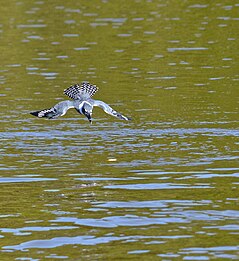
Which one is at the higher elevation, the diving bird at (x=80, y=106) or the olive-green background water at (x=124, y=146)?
the diving bird at (x=80, y=106)

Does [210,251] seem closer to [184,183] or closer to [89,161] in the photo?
[184,183]

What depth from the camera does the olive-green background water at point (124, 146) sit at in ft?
33.5

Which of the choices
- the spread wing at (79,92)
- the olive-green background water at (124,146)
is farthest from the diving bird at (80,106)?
the olive-green background water at (124,146)

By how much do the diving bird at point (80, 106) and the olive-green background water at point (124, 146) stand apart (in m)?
0.55

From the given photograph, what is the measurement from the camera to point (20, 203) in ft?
38.5

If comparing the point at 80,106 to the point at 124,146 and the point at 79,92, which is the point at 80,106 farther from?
the point at 124,146

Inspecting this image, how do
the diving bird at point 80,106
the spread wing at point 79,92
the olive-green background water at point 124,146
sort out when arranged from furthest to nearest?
the spread wing at point 79,92 < the diving bird at point 80,106 < the olive-green background water at point 124,146

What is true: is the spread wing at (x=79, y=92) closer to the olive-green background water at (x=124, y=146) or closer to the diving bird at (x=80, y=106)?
the diving bird at (x=80, y=106)

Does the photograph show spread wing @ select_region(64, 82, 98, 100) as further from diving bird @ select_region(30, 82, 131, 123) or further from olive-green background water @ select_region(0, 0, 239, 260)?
olive-green background water @ select_region(0, 0, 239, 260)

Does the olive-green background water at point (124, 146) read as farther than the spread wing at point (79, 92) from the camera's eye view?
No

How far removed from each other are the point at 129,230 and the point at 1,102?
9047mm

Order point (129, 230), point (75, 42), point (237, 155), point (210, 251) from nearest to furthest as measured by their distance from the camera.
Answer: point (210, 251)
point (129, 230)
point (237, 155)
point (75, 42)

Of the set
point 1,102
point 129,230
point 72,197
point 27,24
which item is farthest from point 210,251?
point 27,24

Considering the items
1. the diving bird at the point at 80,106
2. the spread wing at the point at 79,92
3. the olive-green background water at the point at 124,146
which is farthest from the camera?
the spread wing at the point at 79,92
